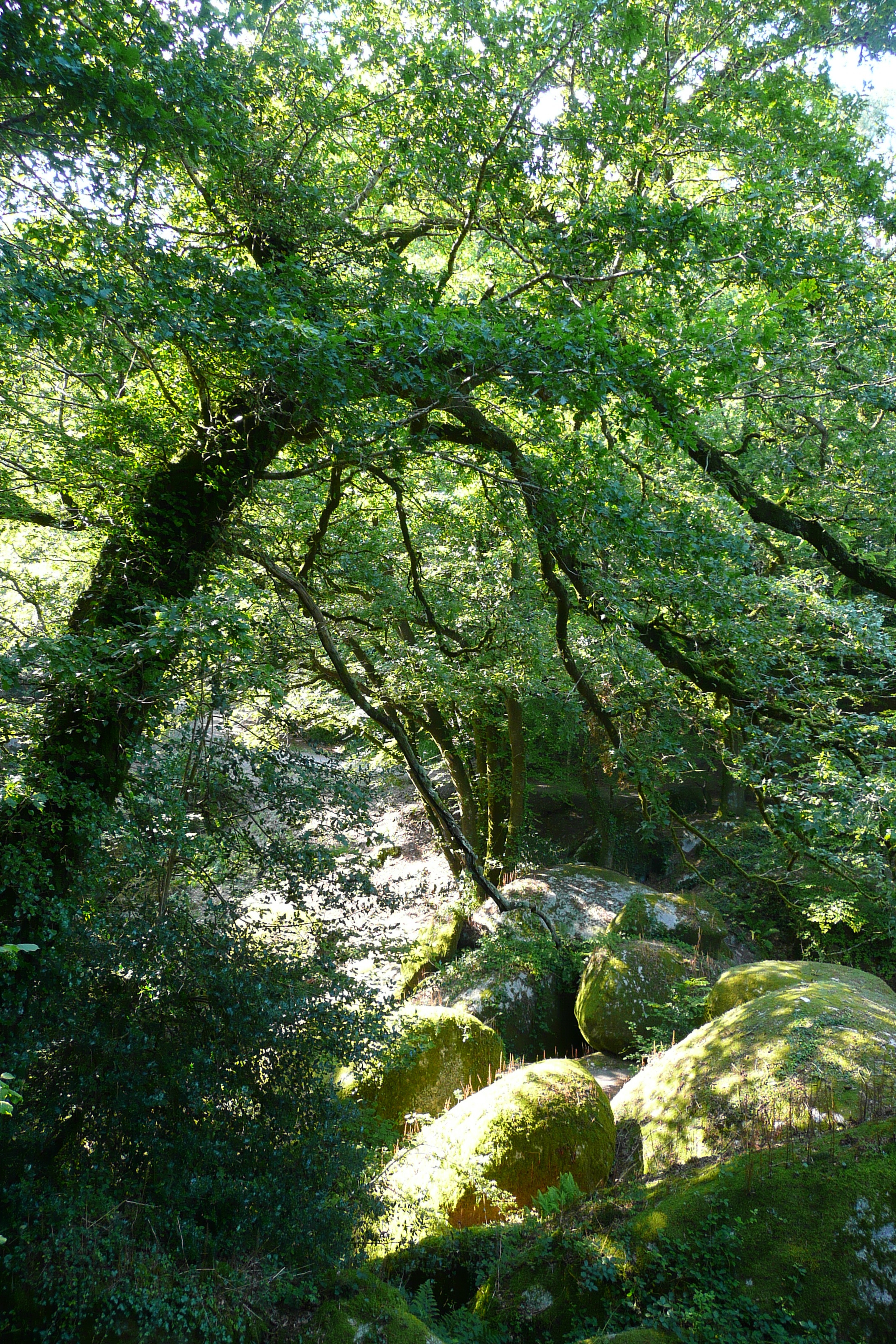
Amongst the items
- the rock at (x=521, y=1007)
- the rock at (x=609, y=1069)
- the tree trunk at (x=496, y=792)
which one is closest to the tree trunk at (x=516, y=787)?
the tree trunk at (x=496, y=792)

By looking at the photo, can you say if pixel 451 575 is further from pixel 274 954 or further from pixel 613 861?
pixel 613 861

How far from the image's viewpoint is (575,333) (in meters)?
4.78

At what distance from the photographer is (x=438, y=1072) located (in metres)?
6.89

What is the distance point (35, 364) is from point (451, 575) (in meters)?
5.81

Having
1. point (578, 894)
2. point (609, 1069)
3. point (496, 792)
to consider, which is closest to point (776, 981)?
point (609, 1069)

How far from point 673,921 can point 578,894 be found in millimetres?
1618

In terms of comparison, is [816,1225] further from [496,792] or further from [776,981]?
[496,792]

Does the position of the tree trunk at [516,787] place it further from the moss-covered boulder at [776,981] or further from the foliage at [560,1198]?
the foliage at [560,1198]

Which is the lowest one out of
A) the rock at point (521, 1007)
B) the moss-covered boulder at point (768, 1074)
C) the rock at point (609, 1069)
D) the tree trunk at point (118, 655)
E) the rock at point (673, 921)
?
the rock at point (609, 1069)

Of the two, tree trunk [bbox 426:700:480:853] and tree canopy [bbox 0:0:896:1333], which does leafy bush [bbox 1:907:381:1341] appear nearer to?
tree canopy [bbox 0:0:896:1333]

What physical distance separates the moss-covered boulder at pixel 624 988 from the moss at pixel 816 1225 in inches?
171

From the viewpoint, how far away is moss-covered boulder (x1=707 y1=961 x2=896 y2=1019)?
673 cm

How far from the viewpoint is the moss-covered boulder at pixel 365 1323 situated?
3.81 meters

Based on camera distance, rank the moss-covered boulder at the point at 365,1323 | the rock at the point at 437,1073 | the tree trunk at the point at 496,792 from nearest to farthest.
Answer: the moss-covered boulder at the point at 365,1323 → the rock at the point at 437,1073 → the tree trunk at the point at 496,792
